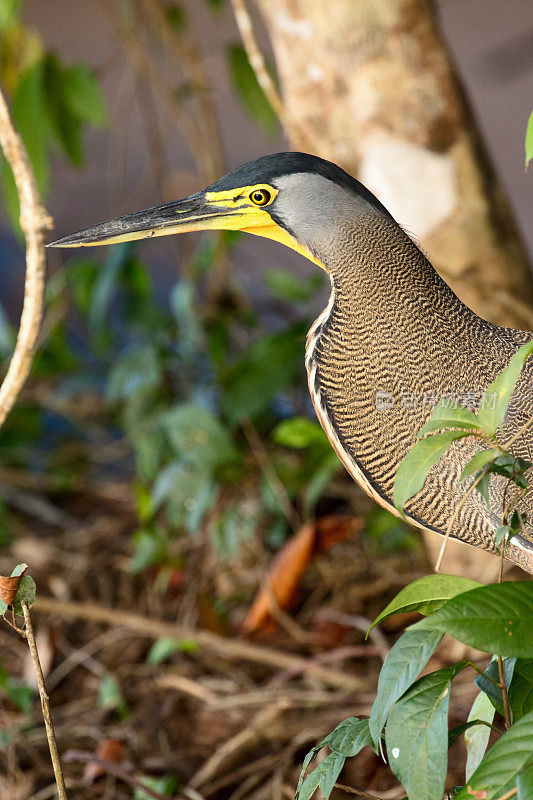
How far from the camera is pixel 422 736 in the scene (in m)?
0.51

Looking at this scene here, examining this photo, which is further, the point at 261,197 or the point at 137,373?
the point at 137,373

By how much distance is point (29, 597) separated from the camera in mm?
611

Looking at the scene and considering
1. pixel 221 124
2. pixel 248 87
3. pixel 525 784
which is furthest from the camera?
pixel 221 124

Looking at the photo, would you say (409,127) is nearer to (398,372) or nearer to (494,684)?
(398,372)

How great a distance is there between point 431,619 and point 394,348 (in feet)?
0.81

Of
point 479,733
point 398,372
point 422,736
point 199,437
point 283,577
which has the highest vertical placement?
point 398,372

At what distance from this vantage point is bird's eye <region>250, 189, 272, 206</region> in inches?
25.1

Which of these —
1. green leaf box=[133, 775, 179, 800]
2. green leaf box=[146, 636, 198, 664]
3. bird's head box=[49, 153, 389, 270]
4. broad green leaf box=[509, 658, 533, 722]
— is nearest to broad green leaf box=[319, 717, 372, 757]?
broad green leaf box=[509, 658, 533, 722]

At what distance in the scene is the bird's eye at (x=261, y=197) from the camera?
64 centimetres

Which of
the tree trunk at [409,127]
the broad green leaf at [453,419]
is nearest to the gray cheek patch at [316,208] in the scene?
the broad green leaf at [453,419]

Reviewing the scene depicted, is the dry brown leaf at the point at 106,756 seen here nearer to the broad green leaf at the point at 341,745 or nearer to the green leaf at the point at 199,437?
the green leaf at the point at 199,437

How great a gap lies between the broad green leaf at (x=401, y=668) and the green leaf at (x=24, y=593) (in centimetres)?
27

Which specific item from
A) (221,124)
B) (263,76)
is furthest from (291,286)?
(221,124)

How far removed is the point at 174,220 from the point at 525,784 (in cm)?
46
